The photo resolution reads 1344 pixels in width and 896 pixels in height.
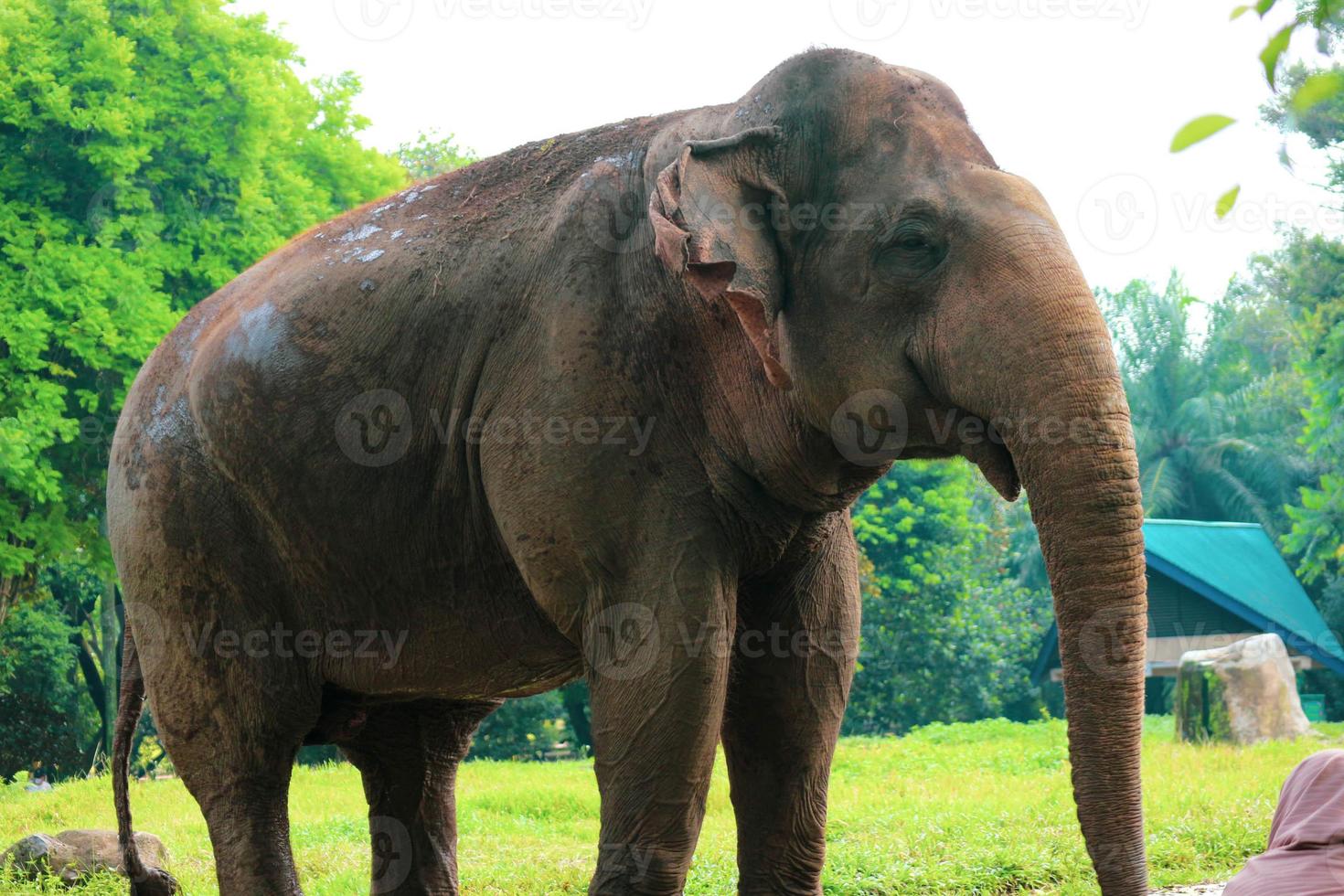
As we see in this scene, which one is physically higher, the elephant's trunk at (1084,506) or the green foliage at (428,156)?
the green foliage at (428,156)

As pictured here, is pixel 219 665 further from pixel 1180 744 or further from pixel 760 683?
pixel 1180 744

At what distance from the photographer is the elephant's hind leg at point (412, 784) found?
16.4ft

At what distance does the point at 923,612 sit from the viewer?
26219mm

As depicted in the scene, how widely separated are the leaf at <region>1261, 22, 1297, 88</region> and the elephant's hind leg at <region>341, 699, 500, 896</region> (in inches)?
160

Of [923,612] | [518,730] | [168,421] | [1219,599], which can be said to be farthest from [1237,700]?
[168,421]

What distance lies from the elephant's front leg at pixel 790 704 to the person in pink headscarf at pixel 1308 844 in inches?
48.6

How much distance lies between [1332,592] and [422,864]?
25.8 meters

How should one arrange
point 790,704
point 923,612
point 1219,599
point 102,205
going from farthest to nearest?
point 923,612 < point 1219,599 < point 102,205 < point 790,704

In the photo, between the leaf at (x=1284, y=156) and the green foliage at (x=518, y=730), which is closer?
the leaf at (x=1284, y=156)

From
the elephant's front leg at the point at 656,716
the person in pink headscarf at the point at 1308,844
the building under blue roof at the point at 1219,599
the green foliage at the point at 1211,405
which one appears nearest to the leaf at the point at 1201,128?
the person in pink headscarf at the point at 1308,844

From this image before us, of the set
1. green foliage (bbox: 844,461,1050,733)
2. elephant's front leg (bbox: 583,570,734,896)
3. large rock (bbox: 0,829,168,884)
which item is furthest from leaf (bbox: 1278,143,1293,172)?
green foliage (bbox: 844,461,1050,733)

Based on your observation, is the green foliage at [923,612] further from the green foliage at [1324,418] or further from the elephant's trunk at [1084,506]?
the elephant's trunk at [1084,506]

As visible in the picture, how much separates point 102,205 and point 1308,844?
15.5 metres

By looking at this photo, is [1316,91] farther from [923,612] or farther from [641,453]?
[923,612]
